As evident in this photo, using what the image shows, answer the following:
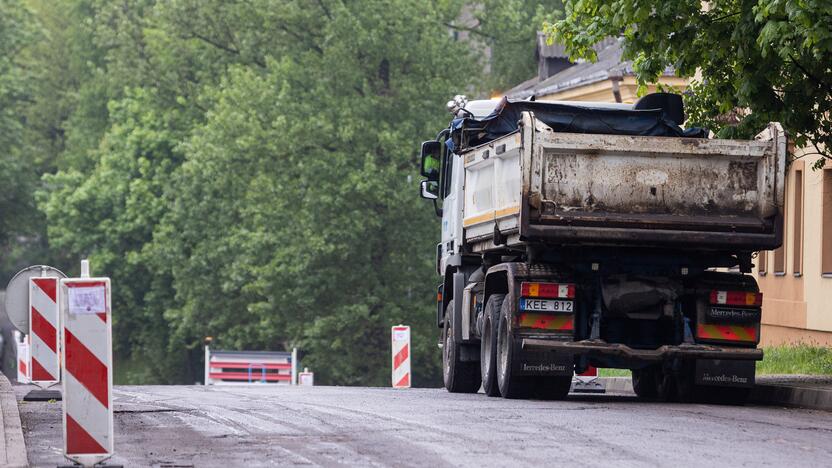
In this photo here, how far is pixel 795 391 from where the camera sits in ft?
59.7

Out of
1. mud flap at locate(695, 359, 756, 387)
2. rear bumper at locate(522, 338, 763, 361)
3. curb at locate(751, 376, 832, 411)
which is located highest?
rear bumper at locate(522, 338, 763, 361)

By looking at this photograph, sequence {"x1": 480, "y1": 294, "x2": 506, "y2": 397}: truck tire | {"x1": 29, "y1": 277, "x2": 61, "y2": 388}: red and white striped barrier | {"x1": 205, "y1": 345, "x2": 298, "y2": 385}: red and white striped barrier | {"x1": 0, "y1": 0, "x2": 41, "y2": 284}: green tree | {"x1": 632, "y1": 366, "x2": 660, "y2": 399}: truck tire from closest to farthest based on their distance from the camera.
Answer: {"x1": 29, "y1": 277, "x2": 61, "y2": 388}: red and white striped barrier < {"x1": 480, "y1": 294, "x2": 506, "y2": 397}: truck tire < {"x1": 632, "y1": 366, "x2": 660, "y2": 399}: truck tire < {"x1": 205, "y1": 345, "x2": 298, "y2": 385}: red and white striped barrier < {"x1": 0, "y1": 0, "x2": 41, "y2": 284}: green tree

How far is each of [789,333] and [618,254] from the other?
14823 millimetres

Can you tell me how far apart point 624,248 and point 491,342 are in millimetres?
1974

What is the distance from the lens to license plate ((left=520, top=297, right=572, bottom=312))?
55.5ft

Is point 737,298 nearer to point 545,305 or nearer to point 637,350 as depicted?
point 637,350

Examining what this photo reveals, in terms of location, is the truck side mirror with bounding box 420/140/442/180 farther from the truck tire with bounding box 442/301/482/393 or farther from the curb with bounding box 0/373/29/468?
the curb with bounding box 0/373/29/468

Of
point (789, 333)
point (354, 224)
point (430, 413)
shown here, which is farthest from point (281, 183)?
point (430, 413)

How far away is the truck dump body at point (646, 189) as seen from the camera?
16406 millimetres

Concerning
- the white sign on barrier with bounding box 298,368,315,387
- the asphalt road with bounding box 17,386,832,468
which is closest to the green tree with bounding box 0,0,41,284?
the white sign on barrier with bounding box 298,368,315,387

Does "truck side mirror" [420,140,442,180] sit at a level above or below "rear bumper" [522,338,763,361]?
above

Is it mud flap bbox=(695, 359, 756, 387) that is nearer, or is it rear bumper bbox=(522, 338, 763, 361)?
rear bumper bbox=(522, 338, 763, 361)

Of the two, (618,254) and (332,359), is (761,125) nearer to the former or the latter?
(618,254)

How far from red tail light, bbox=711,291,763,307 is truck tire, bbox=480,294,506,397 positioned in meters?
2.21
